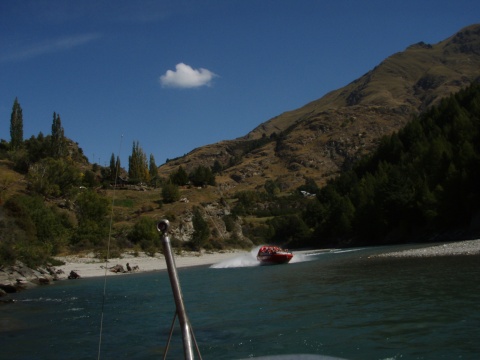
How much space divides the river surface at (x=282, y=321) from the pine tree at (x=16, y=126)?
104532mm

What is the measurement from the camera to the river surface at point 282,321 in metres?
13.2

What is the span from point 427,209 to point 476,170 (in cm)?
1006

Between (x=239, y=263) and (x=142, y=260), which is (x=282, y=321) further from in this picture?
(x=142, y=260)

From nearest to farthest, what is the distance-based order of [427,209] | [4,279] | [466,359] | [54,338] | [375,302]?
[466,359], [54,338], [375,302], [4,279], [427,209]

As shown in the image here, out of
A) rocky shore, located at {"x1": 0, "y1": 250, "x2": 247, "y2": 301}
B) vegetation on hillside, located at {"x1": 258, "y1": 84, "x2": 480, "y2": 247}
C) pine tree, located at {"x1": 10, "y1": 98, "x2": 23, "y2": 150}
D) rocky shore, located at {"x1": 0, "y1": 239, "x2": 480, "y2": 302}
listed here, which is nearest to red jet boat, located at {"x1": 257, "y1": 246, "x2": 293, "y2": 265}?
rocky shore, located at {"x1": 0, "y1": 239, "x2": 480, "y2": 302}

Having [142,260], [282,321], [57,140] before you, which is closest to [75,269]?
[142,260]

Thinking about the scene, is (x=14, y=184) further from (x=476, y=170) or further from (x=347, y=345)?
(x=347, y=345)

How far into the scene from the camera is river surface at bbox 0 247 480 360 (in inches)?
519

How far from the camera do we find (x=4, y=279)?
3866 cm

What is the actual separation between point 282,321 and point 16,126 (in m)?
122

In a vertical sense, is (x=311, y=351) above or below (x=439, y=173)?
below

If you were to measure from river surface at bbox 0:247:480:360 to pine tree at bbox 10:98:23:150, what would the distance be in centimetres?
10453

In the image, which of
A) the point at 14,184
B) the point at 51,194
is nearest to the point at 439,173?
the point at 51,194

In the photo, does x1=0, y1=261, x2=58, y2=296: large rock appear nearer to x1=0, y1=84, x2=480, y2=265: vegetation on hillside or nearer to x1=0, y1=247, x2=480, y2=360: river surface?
x1=0, y1=84, x2=480, y2=265: vegetation on hillside
